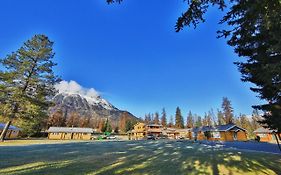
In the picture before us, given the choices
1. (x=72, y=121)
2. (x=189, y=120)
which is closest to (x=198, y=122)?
(x=189, y=120)

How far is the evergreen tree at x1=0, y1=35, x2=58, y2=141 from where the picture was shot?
25.2 metres

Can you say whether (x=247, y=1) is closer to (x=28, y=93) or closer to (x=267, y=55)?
(x=267, y=55)

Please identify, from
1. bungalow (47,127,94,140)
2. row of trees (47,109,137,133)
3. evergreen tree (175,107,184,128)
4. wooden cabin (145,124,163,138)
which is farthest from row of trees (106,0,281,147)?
evergreen tree (175,107,184,128)

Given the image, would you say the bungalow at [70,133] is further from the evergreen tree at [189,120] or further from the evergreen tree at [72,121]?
the evergreen tree at [189,120]

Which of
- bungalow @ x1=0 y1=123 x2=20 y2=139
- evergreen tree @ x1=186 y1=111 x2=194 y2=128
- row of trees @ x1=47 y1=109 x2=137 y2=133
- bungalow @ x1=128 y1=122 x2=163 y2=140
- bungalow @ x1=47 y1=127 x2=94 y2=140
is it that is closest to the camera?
bungalow @ x1=0 y1=123 x2=20 y2=139

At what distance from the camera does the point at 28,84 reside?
2742 cm

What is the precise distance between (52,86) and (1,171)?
82.4 ft

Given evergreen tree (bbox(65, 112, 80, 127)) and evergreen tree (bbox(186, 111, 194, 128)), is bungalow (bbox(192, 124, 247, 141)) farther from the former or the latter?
evergreen tree (bbox(186, 111, 194, 128))

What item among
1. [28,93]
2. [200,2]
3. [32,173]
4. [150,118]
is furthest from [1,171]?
[150,118]

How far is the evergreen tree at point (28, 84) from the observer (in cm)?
2517

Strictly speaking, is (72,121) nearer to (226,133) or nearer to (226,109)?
(226,133)

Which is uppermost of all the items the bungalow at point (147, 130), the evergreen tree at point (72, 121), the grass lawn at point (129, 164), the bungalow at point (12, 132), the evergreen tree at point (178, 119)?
the evergreen tree at point (178, 119)

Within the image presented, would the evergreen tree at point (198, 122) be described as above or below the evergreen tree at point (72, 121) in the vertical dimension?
above

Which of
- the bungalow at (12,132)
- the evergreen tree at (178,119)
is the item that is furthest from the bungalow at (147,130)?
the bungalow at (12,132)
